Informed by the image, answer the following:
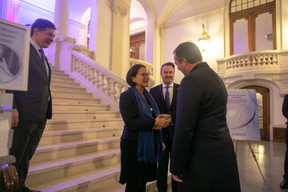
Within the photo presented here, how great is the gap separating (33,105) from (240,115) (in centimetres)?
290

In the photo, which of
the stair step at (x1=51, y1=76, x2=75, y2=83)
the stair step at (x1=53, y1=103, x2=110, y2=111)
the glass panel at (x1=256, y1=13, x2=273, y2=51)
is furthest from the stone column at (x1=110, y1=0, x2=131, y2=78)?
the glass panel at (x1=256, y1=13, x2=273, y2=51)

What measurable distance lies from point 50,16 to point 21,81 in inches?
485

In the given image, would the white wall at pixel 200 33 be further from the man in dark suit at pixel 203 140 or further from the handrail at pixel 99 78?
the man in dark suit at pixel 203 140

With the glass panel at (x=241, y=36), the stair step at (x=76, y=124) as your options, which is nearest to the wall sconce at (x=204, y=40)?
A: the glass panel at (x=241, y=36)

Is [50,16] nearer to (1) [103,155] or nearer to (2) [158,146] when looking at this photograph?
(1) [103,155]

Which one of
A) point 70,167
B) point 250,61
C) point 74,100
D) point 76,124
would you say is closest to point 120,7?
point 74,100

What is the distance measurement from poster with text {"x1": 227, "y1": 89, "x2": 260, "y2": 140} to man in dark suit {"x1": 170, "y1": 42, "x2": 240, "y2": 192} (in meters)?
2.08

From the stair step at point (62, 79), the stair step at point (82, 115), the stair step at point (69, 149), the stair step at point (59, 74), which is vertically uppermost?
the stair step at point (59, 74)

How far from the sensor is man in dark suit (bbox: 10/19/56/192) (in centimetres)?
158

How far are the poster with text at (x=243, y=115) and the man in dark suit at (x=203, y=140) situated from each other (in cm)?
208

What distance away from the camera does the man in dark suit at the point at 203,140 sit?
108 cm

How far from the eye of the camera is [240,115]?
9.98ft

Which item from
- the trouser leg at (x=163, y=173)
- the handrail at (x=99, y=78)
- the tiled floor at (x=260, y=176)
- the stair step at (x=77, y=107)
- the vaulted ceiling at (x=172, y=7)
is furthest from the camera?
the vaulted ceiling at (x=172, y=7)

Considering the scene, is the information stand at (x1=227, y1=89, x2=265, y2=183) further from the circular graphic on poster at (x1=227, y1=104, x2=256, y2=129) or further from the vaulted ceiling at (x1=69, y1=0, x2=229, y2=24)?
the vaulted ceiling at (x1=69, y1=0, x2=229, y2=24)
